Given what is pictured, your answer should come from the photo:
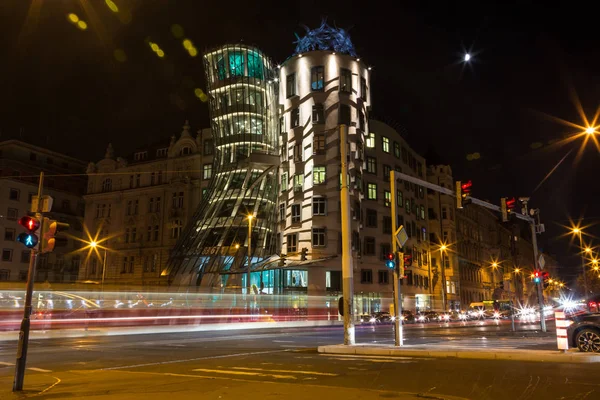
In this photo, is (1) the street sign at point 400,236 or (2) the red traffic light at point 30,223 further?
(1) the street sign at point 400,236

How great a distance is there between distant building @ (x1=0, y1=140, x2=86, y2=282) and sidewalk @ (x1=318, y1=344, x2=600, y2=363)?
190 feet

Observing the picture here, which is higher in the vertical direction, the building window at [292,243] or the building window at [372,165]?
the building window at [372,165]

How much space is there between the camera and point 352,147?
177 feet

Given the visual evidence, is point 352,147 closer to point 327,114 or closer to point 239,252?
point 327,114

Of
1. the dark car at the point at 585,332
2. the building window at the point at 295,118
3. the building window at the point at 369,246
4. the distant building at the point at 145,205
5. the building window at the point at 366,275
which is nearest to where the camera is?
the dark car at the point at 585,332

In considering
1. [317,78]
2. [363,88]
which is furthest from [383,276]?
[317,78]

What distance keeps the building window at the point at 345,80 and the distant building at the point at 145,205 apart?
22.7m

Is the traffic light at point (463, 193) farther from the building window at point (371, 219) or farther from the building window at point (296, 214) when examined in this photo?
the building window at point (371, 219)

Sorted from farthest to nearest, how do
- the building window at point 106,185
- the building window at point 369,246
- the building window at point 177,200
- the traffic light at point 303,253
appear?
the building window at point 106,185, the building window at point 177,200, the building window at point 369,246, the traffic light at point 303,253

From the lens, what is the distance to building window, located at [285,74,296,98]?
185ft

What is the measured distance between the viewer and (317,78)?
5550cm

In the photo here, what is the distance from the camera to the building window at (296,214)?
5302cm

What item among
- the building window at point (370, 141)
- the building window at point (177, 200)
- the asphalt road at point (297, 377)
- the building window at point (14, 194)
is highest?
the building window at point (370, 141)

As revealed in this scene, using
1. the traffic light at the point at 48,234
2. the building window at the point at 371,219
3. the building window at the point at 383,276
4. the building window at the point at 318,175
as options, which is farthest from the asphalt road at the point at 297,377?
Answer: the building window at the point at 371,219
